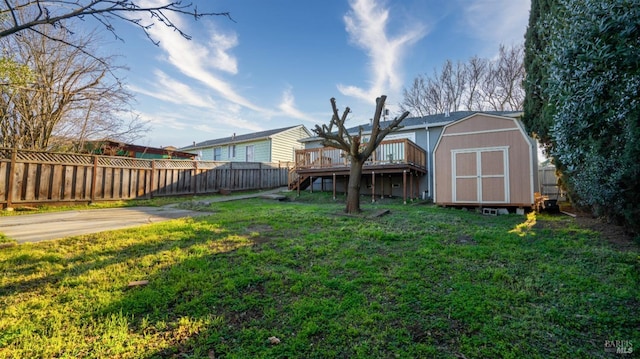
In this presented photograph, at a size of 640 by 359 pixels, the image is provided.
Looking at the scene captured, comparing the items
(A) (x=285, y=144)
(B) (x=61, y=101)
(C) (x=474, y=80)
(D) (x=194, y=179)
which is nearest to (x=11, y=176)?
(B) (x=61, y=101)

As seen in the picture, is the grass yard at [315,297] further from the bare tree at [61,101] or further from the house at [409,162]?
the bare tree at [61,101]

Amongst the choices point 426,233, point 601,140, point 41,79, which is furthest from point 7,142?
point 601,140

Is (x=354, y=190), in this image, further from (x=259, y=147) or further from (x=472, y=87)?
(x=472, y=87)

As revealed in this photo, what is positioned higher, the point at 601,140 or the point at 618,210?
the point at 601,140

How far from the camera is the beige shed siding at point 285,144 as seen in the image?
19047mm

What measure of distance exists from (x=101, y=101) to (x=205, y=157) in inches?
502

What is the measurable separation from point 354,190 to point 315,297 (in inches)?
190

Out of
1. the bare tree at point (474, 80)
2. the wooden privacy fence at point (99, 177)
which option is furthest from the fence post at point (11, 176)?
the bare tree at point (474, 80)

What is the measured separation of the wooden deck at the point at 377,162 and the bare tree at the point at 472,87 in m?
10.8

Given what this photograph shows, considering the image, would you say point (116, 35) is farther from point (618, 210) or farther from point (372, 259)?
point (618, 210)

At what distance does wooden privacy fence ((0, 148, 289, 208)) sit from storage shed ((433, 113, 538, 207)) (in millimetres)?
10330

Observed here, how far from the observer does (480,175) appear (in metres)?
8.60

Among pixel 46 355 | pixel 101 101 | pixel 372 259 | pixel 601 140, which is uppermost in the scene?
pixel 101 101

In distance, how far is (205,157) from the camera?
22.5 meters
